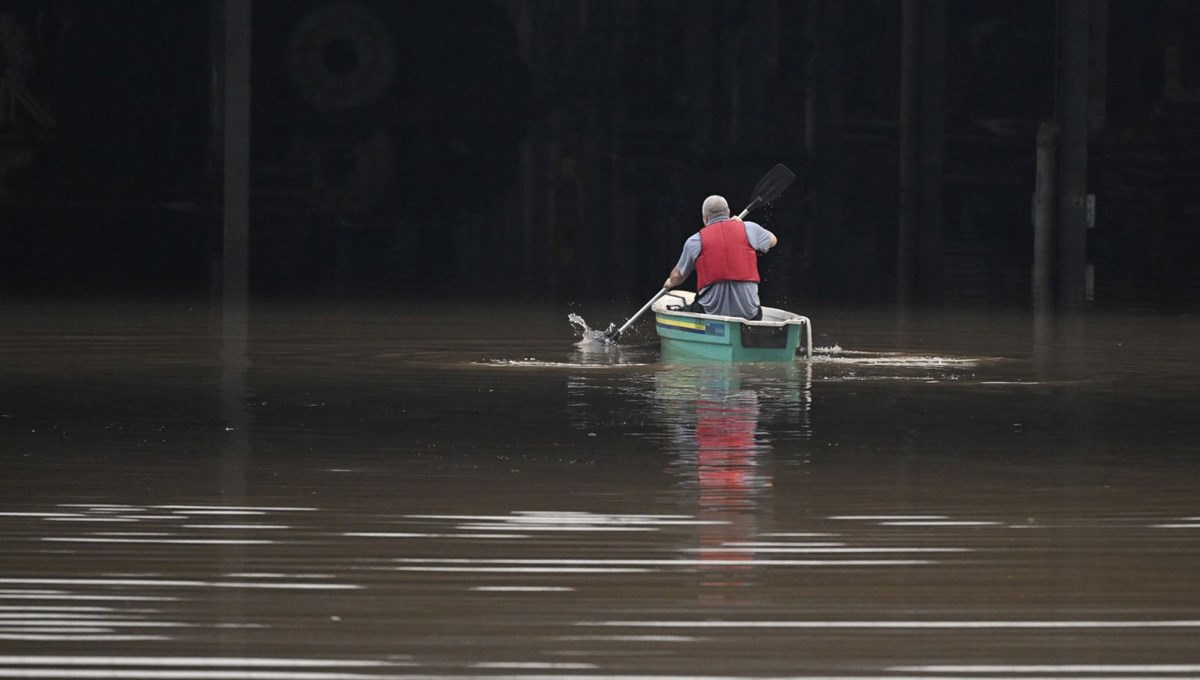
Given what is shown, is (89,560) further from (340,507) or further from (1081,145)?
(1081,145)

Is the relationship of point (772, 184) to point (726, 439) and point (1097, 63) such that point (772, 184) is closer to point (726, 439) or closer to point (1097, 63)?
point (726, 439)

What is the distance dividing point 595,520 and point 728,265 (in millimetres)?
8382

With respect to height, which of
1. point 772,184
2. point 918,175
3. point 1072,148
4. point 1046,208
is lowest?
point 1046,208

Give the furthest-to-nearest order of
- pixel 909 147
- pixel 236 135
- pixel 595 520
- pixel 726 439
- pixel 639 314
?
1. pixel 909 147
2. pixel 236 135
3. pixel 639 314
4. pixel 726 439
5. pixel 595 520

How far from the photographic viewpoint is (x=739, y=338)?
16719mm

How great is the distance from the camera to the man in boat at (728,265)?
1734cm

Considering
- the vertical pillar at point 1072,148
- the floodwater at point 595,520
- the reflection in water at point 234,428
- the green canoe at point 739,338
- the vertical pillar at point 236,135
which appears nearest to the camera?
the floodwater at point 595,520

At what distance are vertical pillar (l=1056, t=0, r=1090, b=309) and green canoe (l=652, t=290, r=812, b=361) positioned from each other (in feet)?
24.7

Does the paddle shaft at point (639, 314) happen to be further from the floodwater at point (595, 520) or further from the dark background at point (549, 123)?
the dark background at point (549, 123)

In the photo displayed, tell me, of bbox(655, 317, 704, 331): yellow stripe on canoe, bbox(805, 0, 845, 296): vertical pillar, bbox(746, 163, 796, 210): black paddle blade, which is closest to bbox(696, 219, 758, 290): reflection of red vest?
bbox(655, 317, 704, 331): yellow stripe on canoe

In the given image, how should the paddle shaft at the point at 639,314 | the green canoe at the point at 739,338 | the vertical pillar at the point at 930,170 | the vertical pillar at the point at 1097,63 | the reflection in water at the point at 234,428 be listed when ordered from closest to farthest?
the reflection in water at the point at 234,428 < the green canoe at the point at 739,338 < the paddle shaft at the point at 639,314 < the vertical pillar at the point at 930,170 < the vertical pillar at the point at 1097,63

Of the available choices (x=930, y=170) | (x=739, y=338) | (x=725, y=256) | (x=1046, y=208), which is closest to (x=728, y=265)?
(x=725, y=256)

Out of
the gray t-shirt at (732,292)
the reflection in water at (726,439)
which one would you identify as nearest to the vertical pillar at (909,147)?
the gray t-shirt at (732,292)

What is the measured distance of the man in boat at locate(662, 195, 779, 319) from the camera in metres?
17.3
